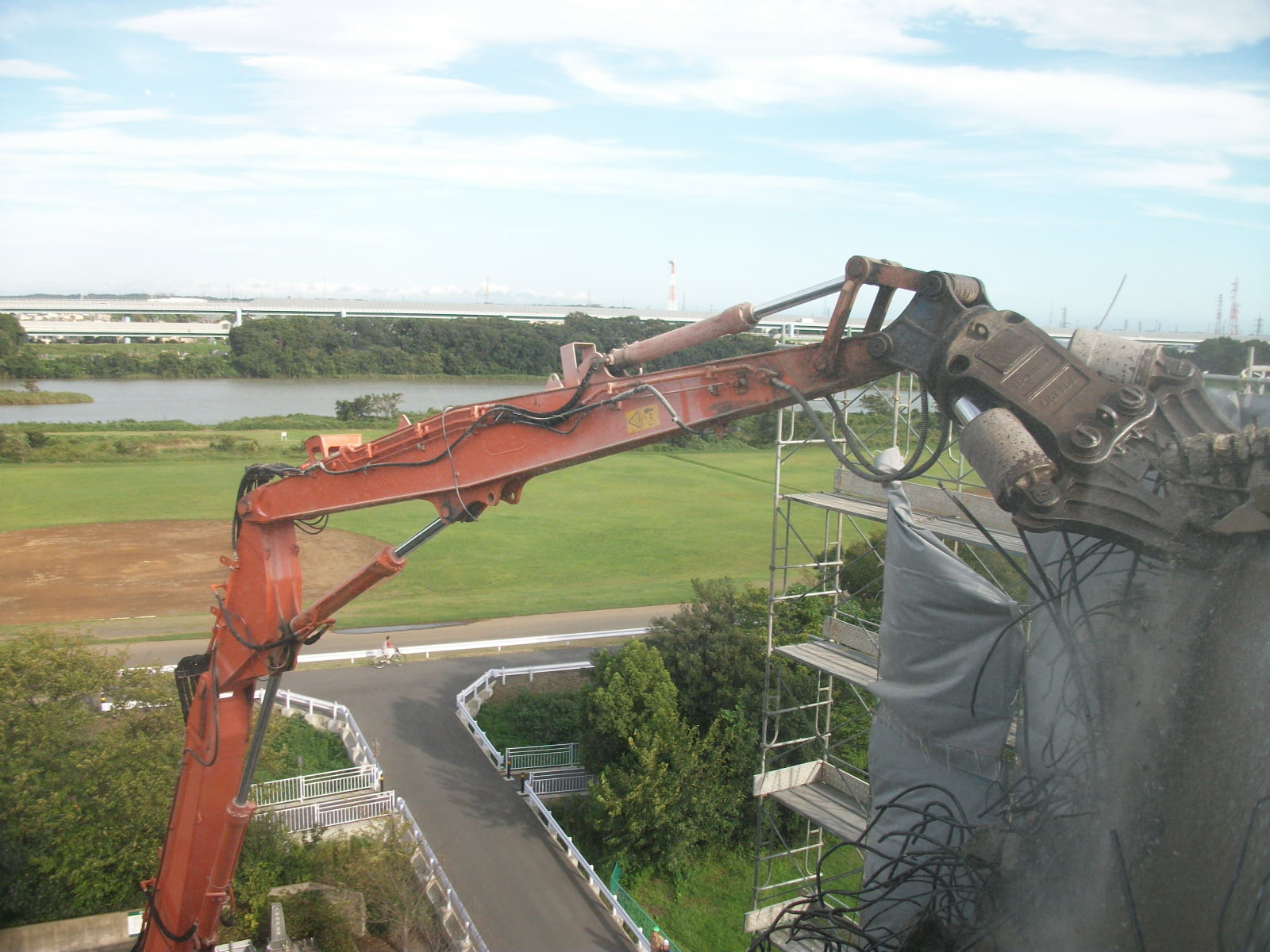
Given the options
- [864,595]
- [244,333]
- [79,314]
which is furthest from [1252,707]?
[79,314]

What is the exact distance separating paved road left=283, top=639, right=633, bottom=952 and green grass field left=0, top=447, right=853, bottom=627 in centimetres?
449

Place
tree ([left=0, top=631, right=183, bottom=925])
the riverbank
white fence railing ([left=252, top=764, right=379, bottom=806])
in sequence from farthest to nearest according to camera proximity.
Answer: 1. the riverbank
2. white fence railing ([left=252, top=764, right=379, bottom=806])
3. tree ([left=0, top=631, right=183, bottom=925])

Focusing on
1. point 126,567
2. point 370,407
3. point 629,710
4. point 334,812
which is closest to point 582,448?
point 629,710

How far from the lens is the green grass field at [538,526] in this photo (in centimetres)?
2506

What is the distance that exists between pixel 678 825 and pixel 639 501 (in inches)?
1103

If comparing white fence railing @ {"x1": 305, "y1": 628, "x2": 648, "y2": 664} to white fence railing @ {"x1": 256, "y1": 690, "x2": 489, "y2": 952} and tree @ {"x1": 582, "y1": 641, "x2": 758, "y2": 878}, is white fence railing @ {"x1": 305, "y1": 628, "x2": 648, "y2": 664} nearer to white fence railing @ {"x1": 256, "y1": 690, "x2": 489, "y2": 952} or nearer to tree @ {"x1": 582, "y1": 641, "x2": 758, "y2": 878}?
white fence railing @ {"x1": 256, "y1": 690, "x2": 489, "y2": 952}

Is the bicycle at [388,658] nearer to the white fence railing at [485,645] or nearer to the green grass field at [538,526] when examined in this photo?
the white fence railing at [485,645]

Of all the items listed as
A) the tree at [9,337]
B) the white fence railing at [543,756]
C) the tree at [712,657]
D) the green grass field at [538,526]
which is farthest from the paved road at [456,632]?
the tree at [9,337]

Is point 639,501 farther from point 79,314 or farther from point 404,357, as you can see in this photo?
point 79,314

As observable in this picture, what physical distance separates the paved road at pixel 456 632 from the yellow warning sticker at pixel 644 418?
14.5m

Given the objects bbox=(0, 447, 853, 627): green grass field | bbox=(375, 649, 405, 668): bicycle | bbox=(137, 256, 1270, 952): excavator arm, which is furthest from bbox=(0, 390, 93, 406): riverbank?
bbox=(137, 256, 1270, 952): excavator arm

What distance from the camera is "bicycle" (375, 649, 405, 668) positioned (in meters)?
18.2

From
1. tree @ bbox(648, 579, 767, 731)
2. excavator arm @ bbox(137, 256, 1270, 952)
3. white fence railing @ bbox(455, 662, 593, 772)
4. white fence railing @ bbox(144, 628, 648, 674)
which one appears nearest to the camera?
excavator arm @ bbox(137, 256, 1270, 952)

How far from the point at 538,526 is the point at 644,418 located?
3057 cm
